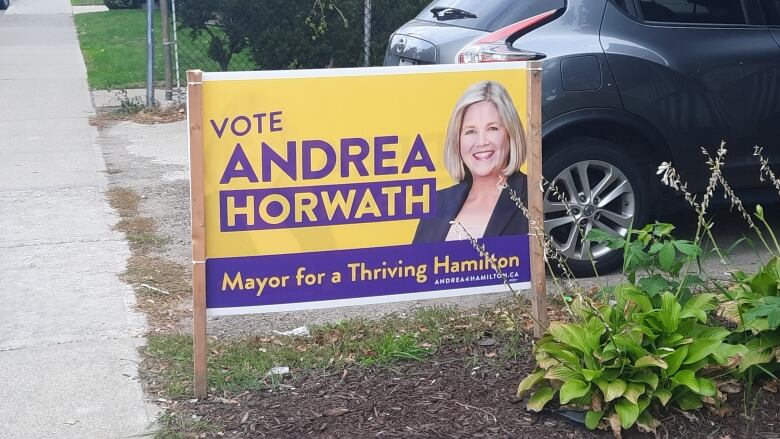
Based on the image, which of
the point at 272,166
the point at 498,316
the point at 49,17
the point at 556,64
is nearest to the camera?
the point at 272,166

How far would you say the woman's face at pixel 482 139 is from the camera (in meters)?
4.42

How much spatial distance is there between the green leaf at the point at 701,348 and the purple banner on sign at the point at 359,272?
3.23 feet

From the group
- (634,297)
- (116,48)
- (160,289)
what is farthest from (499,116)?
(116,48)

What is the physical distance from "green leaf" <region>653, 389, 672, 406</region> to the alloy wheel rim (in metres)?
1.85

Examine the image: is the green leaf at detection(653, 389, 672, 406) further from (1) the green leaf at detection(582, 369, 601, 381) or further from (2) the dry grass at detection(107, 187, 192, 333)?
(2) the dry grass at detection(107, 187, 192, 333)

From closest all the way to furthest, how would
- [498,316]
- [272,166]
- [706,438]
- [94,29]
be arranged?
[706,438]
[272,166]
[498,316]
[94,29]

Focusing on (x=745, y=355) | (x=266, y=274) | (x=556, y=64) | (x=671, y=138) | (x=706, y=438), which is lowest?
(x=706, y=438)

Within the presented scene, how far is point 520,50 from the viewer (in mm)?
5582

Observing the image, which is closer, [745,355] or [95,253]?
[745,355]

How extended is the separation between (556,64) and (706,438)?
242cm

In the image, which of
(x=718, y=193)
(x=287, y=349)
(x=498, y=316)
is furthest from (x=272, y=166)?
(x=718, y=193)

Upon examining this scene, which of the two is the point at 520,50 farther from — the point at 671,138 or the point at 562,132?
the point at 671,138

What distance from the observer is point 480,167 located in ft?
14.6

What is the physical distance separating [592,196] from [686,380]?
2.08 m
